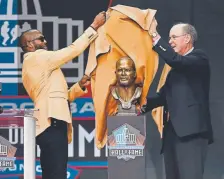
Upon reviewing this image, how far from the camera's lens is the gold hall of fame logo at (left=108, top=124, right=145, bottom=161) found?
21.5ft

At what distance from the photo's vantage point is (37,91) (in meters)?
6.96

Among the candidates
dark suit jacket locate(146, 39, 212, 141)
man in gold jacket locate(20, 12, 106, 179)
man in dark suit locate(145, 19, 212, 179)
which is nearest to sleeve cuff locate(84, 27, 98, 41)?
man in gold jacket locate(20, 12, 106, 179)

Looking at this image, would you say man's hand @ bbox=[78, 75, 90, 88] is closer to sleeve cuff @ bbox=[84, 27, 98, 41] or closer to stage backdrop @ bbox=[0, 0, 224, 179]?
sleeve cuff @ bbox=[84, 27, 98, 41]

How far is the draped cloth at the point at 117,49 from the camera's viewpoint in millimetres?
7023

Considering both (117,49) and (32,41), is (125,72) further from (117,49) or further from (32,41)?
(32,41)

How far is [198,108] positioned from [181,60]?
1.28ft

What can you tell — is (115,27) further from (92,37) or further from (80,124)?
(80,124)

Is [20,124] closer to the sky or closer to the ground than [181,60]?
closer to the ground

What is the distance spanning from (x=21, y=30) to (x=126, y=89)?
4.72ft

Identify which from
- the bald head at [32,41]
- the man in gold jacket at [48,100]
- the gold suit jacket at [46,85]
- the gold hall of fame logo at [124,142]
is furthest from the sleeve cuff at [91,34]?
the gold hall of fame logo at [124,142]

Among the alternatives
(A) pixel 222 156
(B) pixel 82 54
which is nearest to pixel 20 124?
(B) pixel 82 54

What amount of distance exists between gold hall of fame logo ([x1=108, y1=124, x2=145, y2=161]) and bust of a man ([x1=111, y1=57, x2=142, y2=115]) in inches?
6.9

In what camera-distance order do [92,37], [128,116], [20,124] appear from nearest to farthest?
[20,124] → [128,116] → [92,37]

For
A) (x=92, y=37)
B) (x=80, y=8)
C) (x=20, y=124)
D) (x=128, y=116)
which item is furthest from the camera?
(x=80, y=8)
